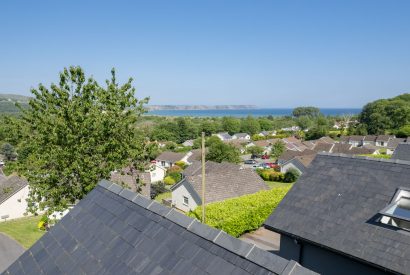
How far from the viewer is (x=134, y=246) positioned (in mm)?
5492

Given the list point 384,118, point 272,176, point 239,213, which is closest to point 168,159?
point 272,176

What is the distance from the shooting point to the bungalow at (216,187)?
32156mm

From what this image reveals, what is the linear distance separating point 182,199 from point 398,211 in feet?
90.5

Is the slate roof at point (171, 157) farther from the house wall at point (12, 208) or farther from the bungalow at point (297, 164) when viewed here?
the house wall at point (12, 208)

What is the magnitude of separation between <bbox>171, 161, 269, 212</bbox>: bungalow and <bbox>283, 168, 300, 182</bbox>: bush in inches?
690

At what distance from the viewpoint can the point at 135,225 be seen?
602 centimetres

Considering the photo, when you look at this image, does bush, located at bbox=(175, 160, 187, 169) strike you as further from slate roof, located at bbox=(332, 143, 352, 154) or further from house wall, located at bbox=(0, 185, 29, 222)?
slate roof, located at bbox=(332, 143, 352, 154)

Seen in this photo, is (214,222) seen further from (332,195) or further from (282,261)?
(282,261)

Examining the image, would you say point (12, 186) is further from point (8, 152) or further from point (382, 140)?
point (382, 140)

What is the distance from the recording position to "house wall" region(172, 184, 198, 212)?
3494cm

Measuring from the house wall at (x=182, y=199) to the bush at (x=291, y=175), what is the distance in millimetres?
23562

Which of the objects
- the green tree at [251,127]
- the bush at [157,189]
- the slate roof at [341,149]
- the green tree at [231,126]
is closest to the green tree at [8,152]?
the bush at [157,189]

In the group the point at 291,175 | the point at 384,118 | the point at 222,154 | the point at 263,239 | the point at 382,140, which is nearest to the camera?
the point at 263,239

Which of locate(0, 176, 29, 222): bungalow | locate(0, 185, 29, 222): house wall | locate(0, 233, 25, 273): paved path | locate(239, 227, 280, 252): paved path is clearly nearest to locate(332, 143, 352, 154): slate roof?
locate(239, 227, 280, 252): paved path
